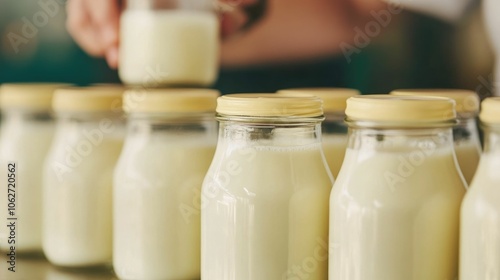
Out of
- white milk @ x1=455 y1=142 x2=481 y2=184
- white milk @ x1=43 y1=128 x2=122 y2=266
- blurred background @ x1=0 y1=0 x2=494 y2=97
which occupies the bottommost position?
white milk @ x1=43 y1=128 x2=122 y2=266

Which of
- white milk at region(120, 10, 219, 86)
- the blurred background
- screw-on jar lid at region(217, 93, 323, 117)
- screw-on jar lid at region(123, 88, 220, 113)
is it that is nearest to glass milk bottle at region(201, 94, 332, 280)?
screw-on jar lid at region(217, 93, 323, 117)

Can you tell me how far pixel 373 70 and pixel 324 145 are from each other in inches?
12.4

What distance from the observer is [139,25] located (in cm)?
117

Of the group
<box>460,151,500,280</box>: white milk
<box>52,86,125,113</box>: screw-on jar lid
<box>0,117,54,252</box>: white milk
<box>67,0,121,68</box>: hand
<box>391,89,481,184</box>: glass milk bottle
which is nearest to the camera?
<box>460,151,500,280</box>: white milk

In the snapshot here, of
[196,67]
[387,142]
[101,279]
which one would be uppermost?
[196,67]

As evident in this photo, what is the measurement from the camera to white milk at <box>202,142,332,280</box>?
829 mm

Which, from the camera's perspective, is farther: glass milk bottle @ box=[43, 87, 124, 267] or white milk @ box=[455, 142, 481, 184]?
glass milk bottle @ box=[43, 87, 124, 267]

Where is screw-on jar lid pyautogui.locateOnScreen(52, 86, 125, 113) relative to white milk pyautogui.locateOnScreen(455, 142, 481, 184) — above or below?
above

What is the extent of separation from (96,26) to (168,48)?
0.39 metres

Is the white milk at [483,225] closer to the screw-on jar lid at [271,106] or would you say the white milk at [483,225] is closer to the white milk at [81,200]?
the screw-on jar lid at [271,106]

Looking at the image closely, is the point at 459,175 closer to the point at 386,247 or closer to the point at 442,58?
the point at 386,247

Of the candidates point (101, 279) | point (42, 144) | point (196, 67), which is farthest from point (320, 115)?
point (42, 144)

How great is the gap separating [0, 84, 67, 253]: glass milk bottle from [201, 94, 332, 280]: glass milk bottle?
1.61 ft

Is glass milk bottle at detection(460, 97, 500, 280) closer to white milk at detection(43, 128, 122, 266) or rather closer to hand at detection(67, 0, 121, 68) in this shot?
white milk at detection(43, 128, 122, 266)
